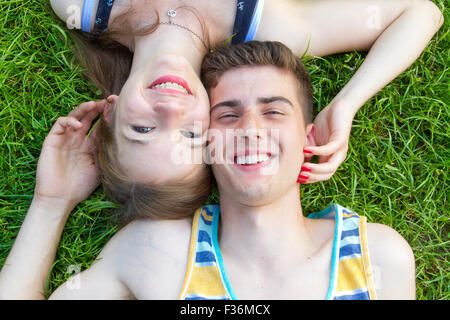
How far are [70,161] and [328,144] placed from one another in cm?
161

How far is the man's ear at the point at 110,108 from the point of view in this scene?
8.69 feet

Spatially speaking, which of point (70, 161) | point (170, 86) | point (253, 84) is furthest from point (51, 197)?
point (253, 84)

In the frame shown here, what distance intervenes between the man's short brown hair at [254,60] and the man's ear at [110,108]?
1.77ft

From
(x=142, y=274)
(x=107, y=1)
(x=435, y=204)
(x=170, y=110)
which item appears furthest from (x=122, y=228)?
(x=435, y=204)

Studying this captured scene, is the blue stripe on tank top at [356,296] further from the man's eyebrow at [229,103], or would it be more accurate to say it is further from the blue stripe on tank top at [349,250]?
the man's eyebrow at [229,103]

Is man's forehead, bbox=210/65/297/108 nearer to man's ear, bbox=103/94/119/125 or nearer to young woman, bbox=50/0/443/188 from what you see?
young woman, bbox=50/0/443/188

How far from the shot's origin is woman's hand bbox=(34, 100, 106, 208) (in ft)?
9.27

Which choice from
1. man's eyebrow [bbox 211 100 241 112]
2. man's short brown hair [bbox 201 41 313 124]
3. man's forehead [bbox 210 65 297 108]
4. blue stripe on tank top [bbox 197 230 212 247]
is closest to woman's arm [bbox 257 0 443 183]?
man's short brown hair [bbox 201 41 313 124]

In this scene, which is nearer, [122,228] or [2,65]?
[122,228]

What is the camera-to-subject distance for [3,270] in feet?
8.84

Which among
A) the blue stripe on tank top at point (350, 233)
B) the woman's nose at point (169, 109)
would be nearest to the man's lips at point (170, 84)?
the woman's nose at point (169, 109)

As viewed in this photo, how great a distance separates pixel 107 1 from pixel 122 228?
1401 mm

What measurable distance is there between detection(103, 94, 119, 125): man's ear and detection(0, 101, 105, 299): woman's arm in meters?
0.13
